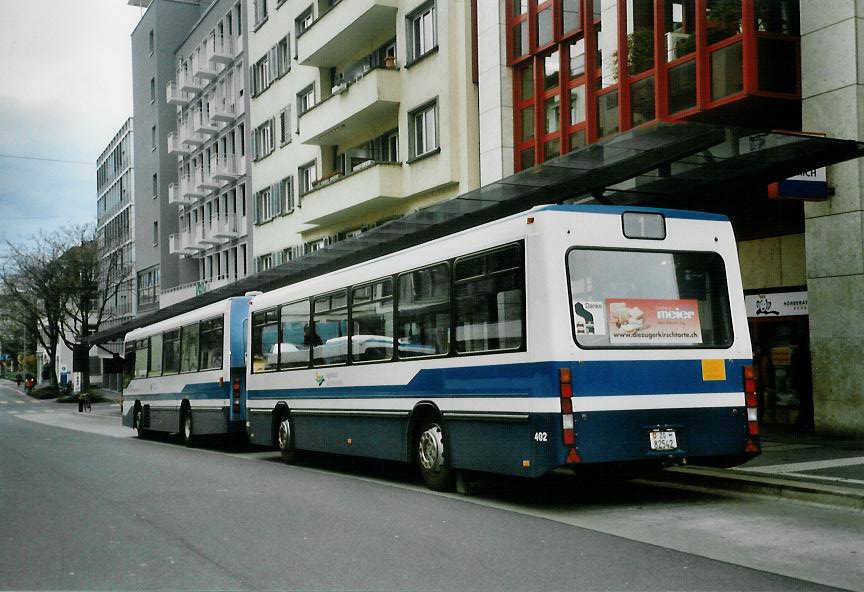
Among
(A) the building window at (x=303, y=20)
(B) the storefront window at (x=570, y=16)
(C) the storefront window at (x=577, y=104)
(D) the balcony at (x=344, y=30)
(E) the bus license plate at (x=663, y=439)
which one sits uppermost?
(A) the building window at (x=303, y=20)

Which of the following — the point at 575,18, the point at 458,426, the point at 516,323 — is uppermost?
Answer: the point at 575,18

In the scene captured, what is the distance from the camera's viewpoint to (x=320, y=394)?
1552 centimetres

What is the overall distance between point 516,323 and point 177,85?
176ft

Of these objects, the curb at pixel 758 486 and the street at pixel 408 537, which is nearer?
the street at pixel 408 537

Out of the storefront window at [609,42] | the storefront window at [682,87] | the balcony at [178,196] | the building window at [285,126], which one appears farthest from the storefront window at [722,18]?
the balcony at [178,196]

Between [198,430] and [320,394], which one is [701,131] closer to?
[320,394]

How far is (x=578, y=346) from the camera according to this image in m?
10.0

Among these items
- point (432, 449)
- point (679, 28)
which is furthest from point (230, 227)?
point (432, 449)

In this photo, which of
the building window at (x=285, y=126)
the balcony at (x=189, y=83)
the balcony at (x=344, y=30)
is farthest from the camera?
the balcony at (x=189, y=83)

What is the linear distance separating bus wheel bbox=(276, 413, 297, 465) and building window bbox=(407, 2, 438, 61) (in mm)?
15002

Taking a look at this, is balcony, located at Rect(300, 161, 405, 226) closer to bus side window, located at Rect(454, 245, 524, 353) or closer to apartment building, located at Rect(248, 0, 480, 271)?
apartment building, located at Rect(248, 0, 480, 271)

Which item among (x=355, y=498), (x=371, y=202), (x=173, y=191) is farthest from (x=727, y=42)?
(x=173, y=191)

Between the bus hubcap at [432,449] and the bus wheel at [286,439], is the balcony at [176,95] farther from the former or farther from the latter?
the bus hubcap at [432,449]

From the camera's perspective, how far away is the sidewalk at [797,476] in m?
10.0
